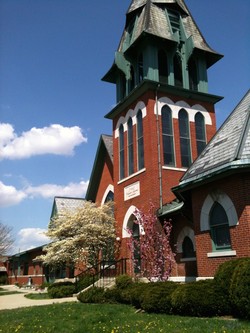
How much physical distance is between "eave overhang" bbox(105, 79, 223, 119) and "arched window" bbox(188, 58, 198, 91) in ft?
3.46

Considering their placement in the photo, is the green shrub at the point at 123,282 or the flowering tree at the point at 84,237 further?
the flowering tree at the point at 84,237

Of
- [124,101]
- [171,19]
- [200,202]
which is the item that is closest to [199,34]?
[171,19]

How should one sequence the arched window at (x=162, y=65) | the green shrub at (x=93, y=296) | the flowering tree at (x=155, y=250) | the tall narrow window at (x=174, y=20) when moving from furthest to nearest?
the tall narrow window at (x=174, y=20), the arched window at (x=162, y=65), the flowering tree at (x=155, y=250), the green shrub at (x=93, y=296)

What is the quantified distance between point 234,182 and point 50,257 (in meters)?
14.7

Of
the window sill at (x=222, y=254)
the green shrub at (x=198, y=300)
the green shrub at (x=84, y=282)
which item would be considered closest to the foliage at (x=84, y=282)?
the green shrub at (x=84, y=282)

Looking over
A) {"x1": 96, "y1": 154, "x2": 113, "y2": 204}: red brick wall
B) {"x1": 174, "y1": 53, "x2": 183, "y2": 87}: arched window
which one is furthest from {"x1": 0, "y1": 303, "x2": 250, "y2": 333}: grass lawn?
{"x1": 174, "y1": 53, "x2": 183, "y2": 87}: arched window

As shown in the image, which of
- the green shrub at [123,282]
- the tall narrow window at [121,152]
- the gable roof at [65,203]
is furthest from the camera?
the gable roof at [65,203]

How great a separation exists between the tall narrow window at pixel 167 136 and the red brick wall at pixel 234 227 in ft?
21.4

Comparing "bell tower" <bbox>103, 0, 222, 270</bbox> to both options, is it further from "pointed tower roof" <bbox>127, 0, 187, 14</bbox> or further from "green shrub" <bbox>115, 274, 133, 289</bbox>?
"green shrub" <bbox>115, 274, 133, 289</bbox>

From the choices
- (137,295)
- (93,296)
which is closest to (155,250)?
(93,296)

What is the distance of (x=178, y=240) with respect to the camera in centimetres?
1706

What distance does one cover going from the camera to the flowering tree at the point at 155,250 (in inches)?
614

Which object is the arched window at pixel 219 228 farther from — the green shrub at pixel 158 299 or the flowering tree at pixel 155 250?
the flowering tree at pixel 155 250

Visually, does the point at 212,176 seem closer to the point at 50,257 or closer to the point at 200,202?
the point at 200,202
